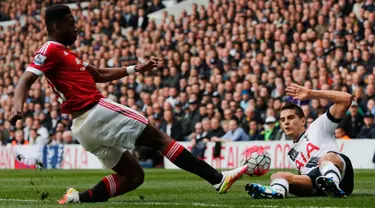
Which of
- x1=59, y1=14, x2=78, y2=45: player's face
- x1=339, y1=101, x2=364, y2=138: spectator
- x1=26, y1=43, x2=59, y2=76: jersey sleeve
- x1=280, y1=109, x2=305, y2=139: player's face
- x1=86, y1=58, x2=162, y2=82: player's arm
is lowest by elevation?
x1=339, y1=101, x2=364, y2=138: spectator

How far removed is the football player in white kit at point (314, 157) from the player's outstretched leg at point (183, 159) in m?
0.25

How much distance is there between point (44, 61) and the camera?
30.0 ft

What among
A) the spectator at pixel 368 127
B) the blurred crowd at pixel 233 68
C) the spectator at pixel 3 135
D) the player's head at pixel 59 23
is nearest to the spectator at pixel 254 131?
the blurred crowd at pixel 233 68

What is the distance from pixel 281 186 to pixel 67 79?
8.21 feet

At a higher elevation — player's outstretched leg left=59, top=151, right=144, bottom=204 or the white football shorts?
the white football shorts

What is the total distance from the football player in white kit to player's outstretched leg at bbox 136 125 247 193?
248 millimetres

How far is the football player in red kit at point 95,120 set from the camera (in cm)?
924

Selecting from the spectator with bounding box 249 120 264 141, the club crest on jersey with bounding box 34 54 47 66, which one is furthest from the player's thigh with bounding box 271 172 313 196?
the spectator with bounding box 249 120 264 141

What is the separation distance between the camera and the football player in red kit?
364 inches

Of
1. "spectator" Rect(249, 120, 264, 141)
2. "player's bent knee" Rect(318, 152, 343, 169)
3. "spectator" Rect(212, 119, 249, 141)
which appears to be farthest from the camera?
"spectator" Rect(212, 119, 249, 141)

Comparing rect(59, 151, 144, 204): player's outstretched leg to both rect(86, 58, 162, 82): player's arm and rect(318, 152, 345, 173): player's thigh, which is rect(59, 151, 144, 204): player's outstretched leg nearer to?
rect(86, 58, 162, 82): player's arm

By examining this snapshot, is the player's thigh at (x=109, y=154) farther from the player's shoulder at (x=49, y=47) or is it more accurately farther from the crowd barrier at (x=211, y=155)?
the crowd barrier at (x=211, y=155)

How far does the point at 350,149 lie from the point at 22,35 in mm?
18841

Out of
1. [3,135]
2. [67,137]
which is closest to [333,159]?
[67,137]
